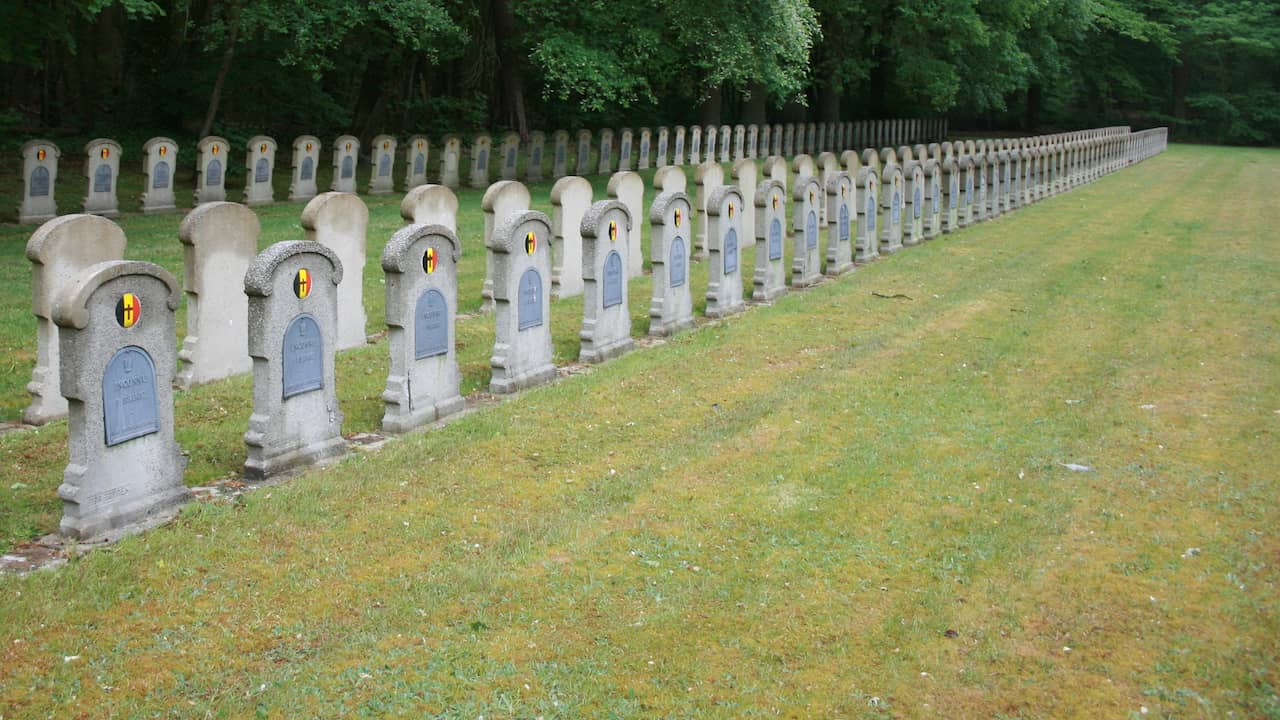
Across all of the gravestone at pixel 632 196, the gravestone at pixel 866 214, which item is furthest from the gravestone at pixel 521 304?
the gravestone at pixel 866 214

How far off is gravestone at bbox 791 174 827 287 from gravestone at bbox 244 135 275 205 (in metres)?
10.6

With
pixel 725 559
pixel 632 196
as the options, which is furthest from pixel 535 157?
pixel 725 559

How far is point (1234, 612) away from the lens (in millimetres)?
6250

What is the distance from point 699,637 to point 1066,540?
8.44ft

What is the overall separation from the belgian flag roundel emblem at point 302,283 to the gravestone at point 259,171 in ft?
47.1

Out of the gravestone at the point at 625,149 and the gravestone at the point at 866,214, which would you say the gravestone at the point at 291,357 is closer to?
the gravestone at the point at 866,214

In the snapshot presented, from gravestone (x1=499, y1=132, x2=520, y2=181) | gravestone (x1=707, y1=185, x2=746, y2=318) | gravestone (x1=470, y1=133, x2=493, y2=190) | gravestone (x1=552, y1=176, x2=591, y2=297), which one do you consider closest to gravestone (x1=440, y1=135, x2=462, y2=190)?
gravestone (x1=470, y1=133, x2=493, y2=190)

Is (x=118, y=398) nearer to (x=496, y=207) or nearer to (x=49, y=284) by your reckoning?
(x=49, y=284)

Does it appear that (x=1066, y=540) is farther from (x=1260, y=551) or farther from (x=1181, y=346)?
(x=1181, y=346)

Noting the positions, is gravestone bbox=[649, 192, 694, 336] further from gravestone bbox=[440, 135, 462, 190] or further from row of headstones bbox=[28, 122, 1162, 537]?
gravestone bbox=[440, 135, 462, 190]

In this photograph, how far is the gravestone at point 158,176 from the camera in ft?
66.7

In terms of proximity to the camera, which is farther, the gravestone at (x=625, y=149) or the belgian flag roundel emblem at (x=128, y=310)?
the gravestone at (x=625, y=149)

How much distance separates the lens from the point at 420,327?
9.26 meters

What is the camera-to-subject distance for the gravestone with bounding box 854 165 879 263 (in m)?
17.9
